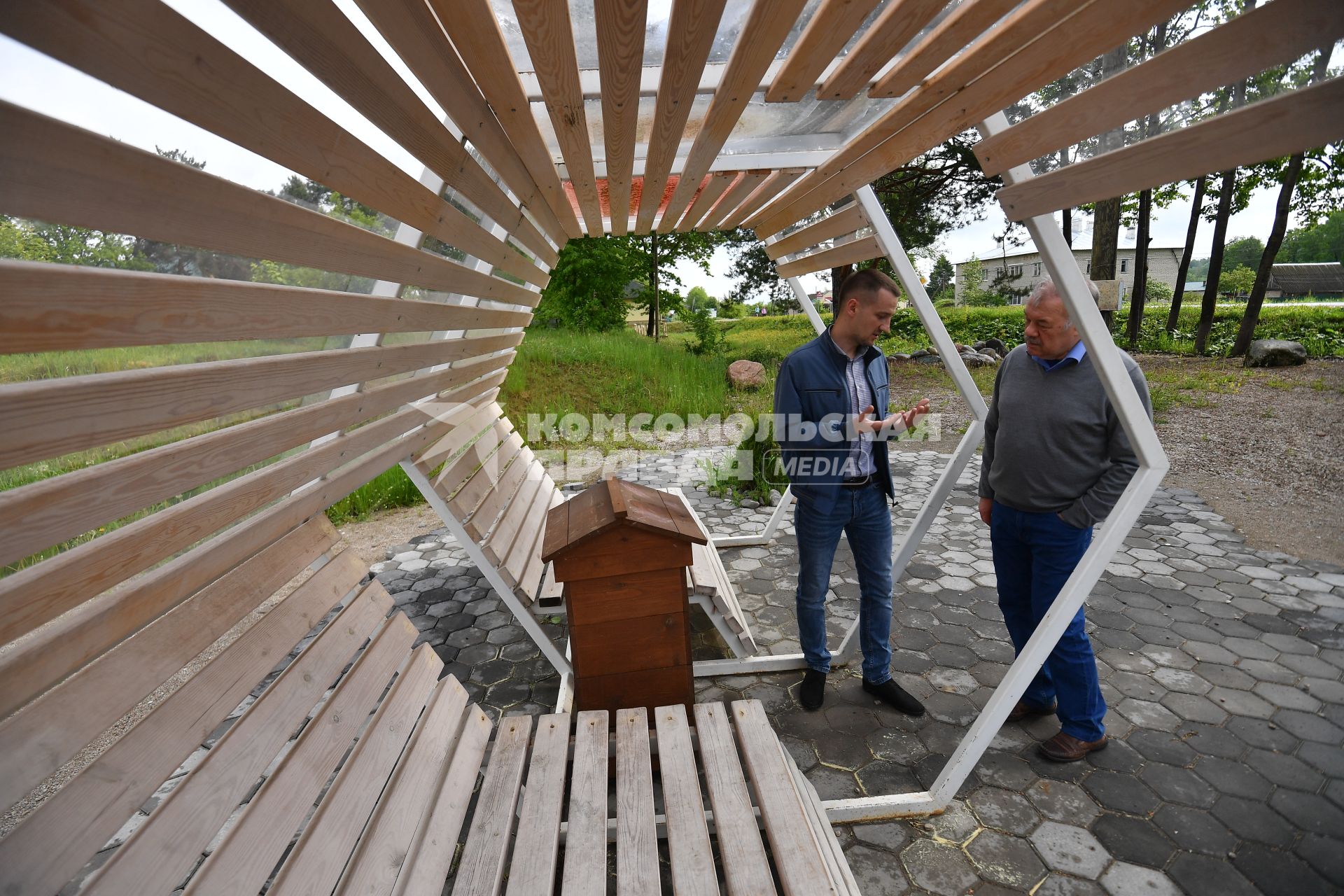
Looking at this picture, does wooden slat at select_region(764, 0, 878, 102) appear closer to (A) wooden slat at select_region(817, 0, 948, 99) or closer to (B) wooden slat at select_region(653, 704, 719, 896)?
(A) wooden slat at select_region(817, 0, 948, 99)

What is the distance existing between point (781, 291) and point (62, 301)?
85.4 ft

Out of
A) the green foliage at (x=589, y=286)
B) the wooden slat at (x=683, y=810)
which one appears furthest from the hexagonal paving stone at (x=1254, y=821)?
the green foliage at (x=589, y=286)

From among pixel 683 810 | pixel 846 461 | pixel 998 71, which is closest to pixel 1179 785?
pixel 846 461

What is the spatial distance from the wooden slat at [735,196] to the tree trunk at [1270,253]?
42.5ft

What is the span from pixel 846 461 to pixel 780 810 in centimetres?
164

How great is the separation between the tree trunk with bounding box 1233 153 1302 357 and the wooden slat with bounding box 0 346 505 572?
16.2 metres

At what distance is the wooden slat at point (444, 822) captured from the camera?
5.54 ft

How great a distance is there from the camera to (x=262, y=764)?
1626 mm

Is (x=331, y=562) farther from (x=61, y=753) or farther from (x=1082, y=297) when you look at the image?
(x=1082, y=297)

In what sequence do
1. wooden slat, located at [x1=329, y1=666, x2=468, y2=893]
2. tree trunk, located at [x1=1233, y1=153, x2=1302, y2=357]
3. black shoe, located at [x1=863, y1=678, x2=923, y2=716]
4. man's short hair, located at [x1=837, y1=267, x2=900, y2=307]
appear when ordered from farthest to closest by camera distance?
tree trunk, located at [x1=1233, y1=153, x2=1302, y2=357] → black shoe, located at [x1=863, y1=678, x2=923, y2=716] → man's short hair, located at [x1=837, y1=267, x2=900, y2=307] → wooden slat, located at [x1=329, y1=666, x2=468, y2=893]

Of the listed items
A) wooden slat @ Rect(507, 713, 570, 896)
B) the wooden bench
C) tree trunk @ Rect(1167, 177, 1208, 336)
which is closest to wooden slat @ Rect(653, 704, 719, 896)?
the wooden bench

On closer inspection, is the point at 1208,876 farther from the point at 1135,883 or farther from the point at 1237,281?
the point at 1237,281

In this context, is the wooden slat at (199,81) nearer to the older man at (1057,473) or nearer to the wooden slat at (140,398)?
the wooden slat at (140,398)

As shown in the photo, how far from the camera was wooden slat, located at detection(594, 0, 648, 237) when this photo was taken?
150cm
